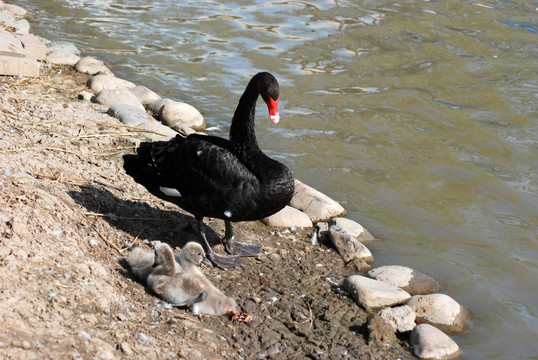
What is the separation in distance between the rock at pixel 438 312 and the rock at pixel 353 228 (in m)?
1.27

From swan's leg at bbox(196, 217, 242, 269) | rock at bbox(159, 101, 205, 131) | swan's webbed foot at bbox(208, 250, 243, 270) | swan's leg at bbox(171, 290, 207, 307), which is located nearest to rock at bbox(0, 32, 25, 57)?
rock at bbox(159, 101, 205, 131)

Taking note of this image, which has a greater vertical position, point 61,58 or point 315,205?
point 61,58

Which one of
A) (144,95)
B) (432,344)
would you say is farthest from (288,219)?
(144,95)

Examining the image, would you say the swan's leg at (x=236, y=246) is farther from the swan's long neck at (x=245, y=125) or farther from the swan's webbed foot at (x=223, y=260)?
the swan's long neck at (x=245, y=125)

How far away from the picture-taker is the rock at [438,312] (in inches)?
207

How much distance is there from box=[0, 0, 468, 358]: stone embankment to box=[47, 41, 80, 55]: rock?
1 cm

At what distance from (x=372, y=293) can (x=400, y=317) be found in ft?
1.10

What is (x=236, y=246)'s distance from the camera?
5.80 m

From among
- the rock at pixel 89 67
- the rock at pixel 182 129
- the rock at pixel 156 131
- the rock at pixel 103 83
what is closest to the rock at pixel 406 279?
the rock at pixel 156 131

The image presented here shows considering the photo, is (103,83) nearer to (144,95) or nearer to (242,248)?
(144,95)

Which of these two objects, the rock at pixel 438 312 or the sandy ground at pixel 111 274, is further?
the rock at pixel 438 312

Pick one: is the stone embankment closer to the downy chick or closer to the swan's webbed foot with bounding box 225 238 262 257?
the swan's webbed foot with bounding box 225 238 262 257

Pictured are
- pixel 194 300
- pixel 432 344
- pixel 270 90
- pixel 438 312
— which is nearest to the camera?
pixel 194 300

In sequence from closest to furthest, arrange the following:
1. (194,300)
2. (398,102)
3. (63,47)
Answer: (194,300)
(398,102)
(63,47)
